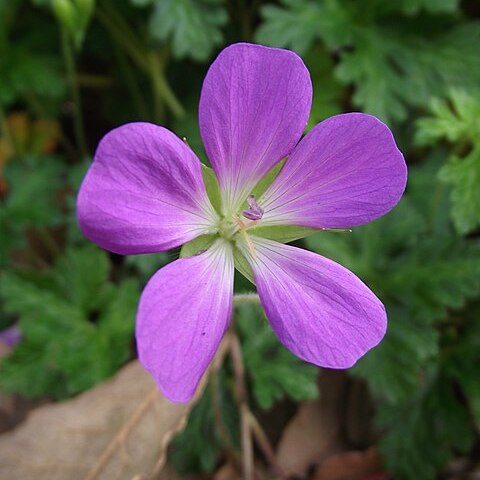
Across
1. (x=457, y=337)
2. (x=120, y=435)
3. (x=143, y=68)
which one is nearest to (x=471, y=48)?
(x=457, y=337)

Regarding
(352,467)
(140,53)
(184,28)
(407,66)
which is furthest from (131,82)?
(352,467)

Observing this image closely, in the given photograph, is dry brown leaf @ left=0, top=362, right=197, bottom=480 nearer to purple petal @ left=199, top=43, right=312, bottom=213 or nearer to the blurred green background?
the blurred green background

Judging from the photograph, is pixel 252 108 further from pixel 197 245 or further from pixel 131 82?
pixel 131 82

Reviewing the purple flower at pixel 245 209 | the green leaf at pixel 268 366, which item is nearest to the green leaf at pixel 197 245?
the purple flower at pixel 245 209

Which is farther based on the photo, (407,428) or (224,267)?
(407,428)

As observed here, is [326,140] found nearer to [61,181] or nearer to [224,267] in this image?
[224,267]
